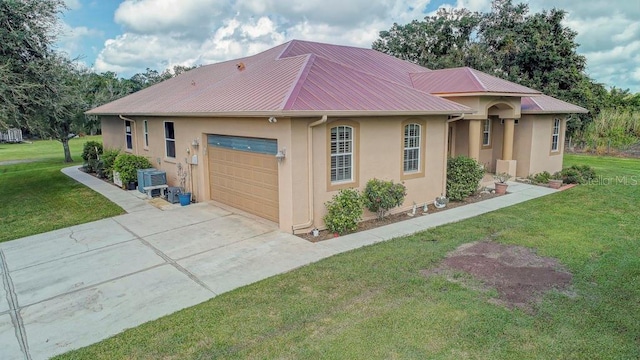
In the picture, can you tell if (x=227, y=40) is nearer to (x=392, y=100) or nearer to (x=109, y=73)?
(x=392, y=100)

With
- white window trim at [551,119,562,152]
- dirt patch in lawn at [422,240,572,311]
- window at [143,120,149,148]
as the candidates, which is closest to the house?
window at [143,120,149,148]

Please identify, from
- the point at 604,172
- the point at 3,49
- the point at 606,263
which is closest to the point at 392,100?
the point at 606,263

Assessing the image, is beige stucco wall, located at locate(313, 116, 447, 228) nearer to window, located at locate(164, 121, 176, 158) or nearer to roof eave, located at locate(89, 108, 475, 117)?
roof eave, located at locate(89, 108, 475, 117)

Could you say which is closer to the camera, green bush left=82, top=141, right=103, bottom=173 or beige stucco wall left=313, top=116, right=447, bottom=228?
beige stucco wall left=313, top=116, right=447, bottom=228

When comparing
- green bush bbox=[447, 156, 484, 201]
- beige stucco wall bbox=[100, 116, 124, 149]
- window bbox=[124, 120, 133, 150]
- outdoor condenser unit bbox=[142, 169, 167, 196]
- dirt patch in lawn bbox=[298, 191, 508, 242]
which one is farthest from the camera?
beige stucco wall bbox=[100, 116, 124, 149]

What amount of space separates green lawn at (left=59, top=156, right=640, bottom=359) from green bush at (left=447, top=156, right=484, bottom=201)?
4.80m

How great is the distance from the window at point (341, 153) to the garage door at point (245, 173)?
1.39 meters

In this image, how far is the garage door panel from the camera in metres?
10.1

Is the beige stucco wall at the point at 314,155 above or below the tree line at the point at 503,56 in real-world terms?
below

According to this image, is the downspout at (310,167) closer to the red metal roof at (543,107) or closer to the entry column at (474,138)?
the entry column at (474,138)

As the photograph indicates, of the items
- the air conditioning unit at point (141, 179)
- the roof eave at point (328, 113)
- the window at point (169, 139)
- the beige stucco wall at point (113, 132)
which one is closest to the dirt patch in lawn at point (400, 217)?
the roof eave at point (328, 113)

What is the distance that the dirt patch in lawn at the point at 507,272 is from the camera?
243 inches

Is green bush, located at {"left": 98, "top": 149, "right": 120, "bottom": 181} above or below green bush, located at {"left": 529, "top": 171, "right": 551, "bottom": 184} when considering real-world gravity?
above

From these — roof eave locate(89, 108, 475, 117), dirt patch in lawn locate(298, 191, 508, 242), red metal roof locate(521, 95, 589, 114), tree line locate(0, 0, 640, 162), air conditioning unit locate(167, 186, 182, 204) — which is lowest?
dirt patch in lawn locate(298, 191, 508, 242)
